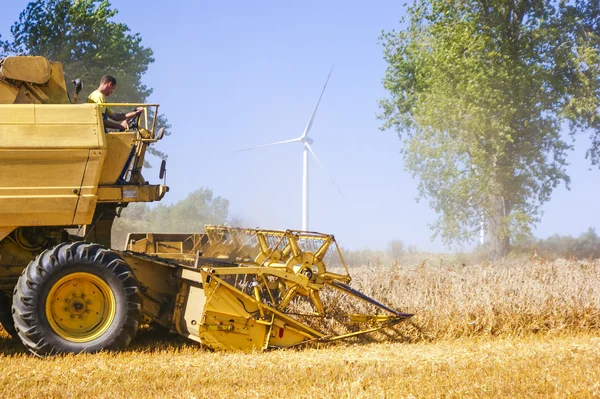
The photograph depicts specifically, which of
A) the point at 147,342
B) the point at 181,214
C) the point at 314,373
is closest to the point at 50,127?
the point at 147,342

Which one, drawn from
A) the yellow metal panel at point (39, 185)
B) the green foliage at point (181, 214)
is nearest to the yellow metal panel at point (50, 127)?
the yellow metal panel at point (39, 185)

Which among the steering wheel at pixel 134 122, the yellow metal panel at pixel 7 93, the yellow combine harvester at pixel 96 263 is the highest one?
the yellow metal panel at pixel 7 93

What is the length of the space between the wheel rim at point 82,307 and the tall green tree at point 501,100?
19745mm

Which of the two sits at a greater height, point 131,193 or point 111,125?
point 111,125

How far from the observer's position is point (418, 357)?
29.7ft

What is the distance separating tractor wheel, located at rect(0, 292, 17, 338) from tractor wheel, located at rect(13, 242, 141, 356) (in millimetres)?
1155

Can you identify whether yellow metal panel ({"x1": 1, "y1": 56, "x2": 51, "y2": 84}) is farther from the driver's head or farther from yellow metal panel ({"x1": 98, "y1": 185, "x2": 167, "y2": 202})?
yellow metal panel ({"x1": 98, "y1": 185, "x2": 167, "y2": 202})

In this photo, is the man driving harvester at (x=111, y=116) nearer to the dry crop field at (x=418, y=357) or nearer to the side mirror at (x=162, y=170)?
the side mirror at (x=162, y=170)

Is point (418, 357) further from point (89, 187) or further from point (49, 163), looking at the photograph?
point (49, 163)

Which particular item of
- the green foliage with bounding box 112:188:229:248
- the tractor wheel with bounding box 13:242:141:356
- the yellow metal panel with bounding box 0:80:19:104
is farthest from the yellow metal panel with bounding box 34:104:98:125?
the green foliage with bounding box 112:188:229:248

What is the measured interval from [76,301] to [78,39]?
24.6 m

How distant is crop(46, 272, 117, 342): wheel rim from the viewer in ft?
28.6

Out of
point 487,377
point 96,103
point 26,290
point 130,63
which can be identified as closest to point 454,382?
point 487,377

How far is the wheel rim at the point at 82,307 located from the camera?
8.73m
